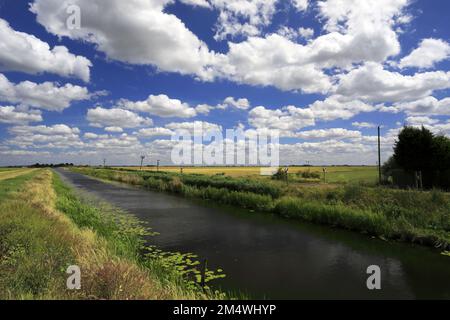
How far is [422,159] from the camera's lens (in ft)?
87.8

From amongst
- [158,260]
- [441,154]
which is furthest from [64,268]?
[441,154]

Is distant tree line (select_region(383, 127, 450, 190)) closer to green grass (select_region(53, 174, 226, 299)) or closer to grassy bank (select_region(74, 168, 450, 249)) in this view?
grassy bank (select_region(74, 168, 450, 249))

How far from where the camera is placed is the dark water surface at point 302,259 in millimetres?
7973

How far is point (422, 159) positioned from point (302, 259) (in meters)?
22.0

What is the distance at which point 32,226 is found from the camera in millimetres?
9234

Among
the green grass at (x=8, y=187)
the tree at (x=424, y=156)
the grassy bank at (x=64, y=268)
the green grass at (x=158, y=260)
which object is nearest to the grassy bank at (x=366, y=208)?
the green grass at (x=158, y=260)

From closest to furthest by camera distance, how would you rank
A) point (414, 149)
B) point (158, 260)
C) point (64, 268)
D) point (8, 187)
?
1. point (64, 268)
2. point (158, 260)
3. point (8, 187)
4. point (414, 149)

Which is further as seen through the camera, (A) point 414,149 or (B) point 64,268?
(A) point 414,149

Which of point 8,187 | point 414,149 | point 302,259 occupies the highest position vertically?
point 414,149

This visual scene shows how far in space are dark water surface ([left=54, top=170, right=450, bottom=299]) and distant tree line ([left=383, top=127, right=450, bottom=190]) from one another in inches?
628

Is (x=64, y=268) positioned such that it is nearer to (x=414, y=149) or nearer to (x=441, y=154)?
(x=441, y=154)

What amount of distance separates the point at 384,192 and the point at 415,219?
12.7 ft
